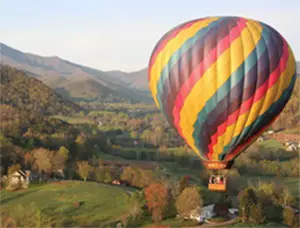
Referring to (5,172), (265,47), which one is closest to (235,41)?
(265,47)

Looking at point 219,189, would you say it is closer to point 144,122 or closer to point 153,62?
point 153,62

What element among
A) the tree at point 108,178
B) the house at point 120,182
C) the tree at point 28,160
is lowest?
the house at point 120,182

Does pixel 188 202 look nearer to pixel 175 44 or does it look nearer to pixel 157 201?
pixel 157 201

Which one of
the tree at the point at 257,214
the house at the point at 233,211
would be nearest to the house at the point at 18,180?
the house at the point at 233,211

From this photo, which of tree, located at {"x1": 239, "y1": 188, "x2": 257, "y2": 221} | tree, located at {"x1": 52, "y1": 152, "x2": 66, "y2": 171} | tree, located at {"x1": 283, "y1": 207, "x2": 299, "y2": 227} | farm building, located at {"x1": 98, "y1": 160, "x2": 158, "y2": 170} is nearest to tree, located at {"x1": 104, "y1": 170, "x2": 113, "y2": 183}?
tree, located at {"x1": 52, "y1": 152, "x2": 66, "y2": 171}

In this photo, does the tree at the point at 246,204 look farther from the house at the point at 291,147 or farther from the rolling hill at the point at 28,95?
the rolling hill at the point at 28,95

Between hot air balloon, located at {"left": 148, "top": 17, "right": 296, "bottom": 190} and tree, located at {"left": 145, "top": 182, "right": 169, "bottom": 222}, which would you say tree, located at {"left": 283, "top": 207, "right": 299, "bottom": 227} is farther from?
hot air balloon, located at {"left": 148, "top": 17, "right": 296, "bottom": 190}

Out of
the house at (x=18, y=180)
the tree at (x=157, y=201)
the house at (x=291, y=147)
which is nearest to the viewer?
the tree at (x=157, y=201)

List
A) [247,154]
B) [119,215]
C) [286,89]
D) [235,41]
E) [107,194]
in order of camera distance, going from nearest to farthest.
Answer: [235,41] < [286,89] < [119,215] < [107,194] < [247,154]
